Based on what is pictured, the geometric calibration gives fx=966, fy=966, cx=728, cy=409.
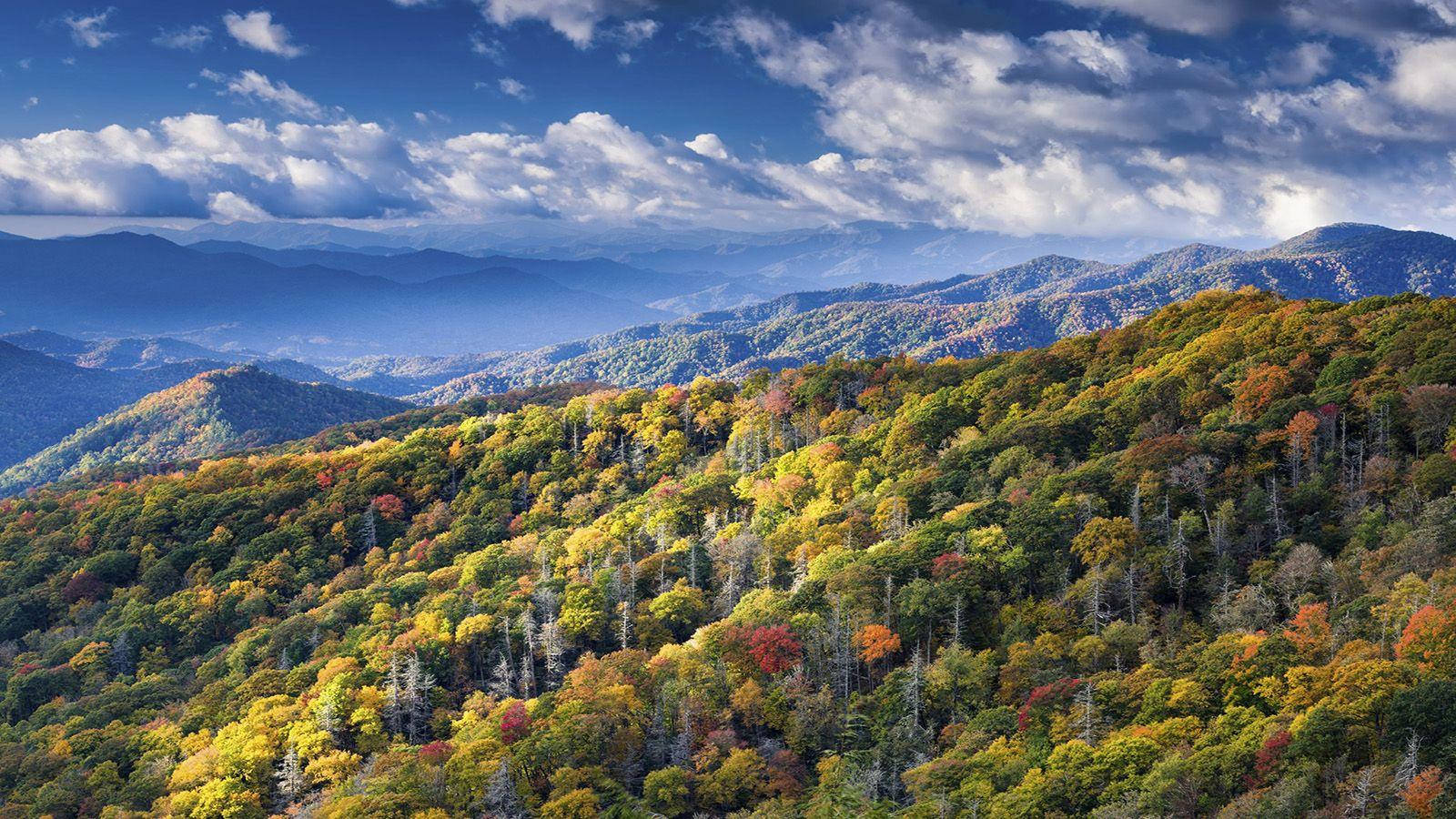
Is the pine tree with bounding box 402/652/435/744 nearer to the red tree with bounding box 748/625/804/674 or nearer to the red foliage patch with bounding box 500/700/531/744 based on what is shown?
the red foliage patch with bounding box 500/700/531/744

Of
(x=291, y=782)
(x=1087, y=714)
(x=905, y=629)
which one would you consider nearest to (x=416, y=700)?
(x=291, y=782)

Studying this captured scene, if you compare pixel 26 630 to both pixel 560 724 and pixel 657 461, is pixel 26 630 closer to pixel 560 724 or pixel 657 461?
pixel 657 461

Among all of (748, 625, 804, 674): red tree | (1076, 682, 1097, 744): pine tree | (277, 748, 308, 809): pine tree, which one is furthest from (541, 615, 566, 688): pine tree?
(1076, 682, 1097, 744): pine tree

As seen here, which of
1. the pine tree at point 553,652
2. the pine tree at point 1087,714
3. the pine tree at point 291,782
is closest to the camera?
the pine tree at point 1087,714

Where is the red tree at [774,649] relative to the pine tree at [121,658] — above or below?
above

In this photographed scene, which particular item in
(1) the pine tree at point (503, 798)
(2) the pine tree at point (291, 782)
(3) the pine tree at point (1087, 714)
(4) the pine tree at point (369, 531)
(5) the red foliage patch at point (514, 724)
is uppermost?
(4) the pine tree at point (369, 531)

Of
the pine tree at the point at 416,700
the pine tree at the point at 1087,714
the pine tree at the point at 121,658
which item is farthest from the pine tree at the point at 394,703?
the pine tree at the point at 1087,714

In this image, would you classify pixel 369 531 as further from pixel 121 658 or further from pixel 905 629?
pixel 905 629

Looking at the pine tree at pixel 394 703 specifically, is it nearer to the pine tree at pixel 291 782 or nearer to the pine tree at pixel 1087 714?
the pine tree at pixel 291 782

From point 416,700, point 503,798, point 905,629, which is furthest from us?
point 416,700
